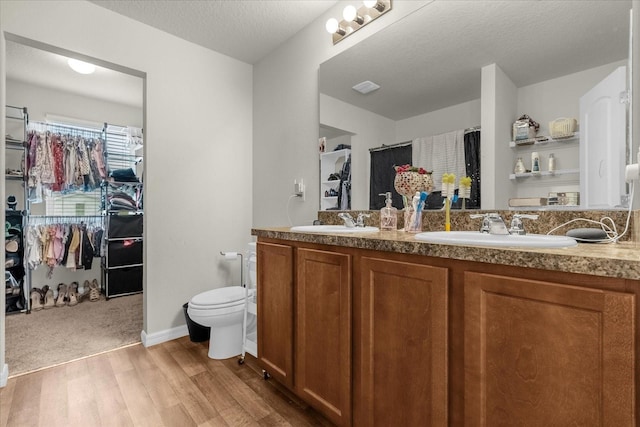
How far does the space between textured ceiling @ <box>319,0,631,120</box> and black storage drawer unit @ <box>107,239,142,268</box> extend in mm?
3123

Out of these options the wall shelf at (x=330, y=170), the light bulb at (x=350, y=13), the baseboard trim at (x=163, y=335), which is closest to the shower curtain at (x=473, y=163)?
the wall shelf at (x=330, y=170)

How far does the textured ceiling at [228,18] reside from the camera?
6.96 feet

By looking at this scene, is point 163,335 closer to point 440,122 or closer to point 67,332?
point 67,332

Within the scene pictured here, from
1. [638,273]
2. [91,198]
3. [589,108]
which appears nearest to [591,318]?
[638,273]

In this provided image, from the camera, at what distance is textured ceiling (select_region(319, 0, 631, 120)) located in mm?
1173

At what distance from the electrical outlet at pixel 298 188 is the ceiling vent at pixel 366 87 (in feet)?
2.69

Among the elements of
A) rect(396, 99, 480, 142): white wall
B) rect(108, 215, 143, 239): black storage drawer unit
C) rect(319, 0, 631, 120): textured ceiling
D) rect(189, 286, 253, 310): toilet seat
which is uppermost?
rect(319, 0, 631, 120): textured ceiling

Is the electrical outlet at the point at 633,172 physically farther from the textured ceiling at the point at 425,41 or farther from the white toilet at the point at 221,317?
the white toilet at the point at 221,317

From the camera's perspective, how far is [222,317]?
6.69 ft

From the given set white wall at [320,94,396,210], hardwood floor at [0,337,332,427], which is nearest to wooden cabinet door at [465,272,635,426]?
hardwood floor at [0,337,332,427]

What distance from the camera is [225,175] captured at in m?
2.81

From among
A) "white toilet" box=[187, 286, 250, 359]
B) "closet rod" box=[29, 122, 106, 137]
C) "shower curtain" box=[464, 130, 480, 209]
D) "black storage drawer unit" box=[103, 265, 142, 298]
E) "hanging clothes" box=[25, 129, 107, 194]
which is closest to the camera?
"shower curtain" box=[464, 130, 480, 209]

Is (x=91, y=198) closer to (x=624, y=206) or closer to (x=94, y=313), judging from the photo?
(x=94, y=313)

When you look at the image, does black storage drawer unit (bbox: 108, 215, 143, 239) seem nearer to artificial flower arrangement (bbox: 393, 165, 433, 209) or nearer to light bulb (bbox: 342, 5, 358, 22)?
light bulb (bbox: 342, 5, 358, 22)
